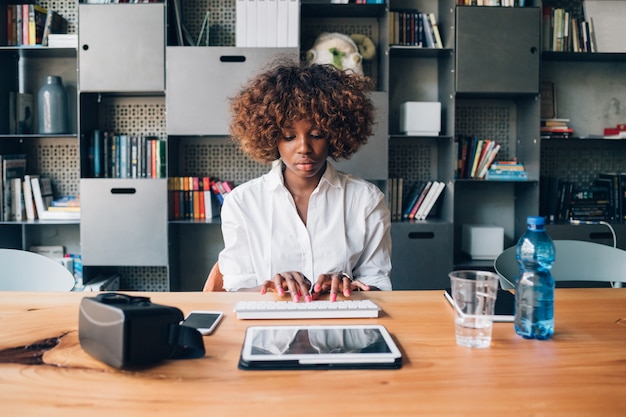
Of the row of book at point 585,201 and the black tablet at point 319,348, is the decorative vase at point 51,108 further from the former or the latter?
the row of book at point 585,201

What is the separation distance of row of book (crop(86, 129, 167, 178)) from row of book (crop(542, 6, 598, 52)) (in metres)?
2.24

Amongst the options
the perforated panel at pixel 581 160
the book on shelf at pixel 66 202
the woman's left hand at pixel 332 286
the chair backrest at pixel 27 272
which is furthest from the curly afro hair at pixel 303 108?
the perforated panel at pixel 581 160

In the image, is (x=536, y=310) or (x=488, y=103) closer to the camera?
(x=536, y=310)

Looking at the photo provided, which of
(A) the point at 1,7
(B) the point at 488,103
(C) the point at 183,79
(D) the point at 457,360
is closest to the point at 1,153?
(A) the point at 1,7

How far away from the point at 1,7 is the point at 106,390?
3.08 meters

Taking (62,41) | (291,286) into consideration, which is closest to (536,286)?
(291,286)

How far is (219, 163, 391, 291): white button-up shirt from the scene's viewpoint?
1776 millimetres

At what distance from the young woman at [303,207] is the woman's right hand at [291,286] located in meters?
0.36

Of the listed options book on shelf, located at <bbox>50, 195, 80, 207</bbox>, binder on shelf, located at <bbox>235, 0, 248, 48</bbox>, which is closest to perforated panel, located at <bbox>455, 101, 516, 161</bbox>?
binder on shelf, located at <bbox>235, 0, 248, 48</bbox>

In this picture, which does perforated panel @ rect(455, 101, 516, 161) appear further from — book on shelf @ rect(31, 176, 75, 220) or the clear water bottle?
the clear water bottle

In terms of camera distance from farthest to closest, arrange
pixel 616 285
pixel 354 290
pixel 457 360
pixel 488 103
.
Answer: pixel 488 103 → pixel 616 285 → pixel 354 290 → pixel 457 360

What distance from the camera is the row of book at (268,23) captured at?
303 centimetres

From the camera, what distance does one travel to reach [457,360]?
3.04ft

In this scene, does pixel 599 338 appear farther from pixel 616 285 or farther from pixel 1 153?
pixel 1 153
